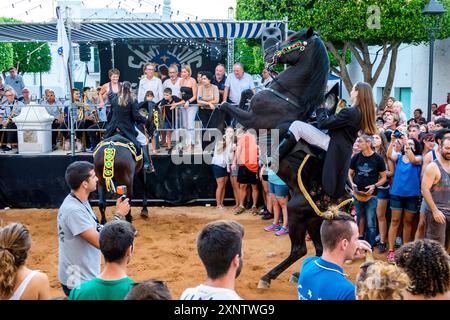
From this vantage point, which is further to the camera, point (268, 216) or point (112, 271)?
point (268, 216)

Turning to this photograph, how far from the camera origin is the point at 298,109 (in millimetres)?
6113

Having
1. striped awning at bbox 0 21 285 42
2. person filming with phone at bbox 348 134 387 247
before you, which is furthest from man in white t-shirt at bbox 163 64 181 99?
person filming with phone at bbox 348 134 387 247

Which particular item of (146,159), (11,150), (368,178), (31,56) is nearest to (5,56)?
(31,56)

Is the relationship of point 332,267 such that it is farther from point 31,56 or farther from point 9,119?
point 31,56

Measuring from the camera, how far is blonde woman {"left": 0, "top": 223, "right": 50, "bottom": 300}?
310 cm

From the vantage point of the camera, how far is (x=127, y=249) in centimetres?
333

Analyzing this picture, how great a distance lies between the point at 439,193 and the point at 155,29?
8139 millimetres

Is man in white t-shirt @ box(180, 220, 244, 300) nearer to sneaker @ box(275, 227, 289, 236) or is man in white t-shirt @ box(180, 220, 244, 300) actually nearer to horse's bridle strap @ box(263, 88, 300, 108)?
horse's bridle strap @ box(263, 88, 300, 108)

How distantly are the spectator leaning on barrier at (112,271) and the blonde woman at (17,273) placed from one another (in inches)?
9.5

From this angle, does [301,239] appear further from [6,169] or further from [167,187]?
[6,169]

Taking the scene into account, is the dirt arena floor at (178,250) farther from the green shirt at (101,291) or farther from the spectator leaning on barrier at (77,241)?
the green shirt at (101,291)

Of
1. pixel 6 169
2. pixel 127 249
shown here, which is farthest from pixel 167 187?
pixel 127 249
